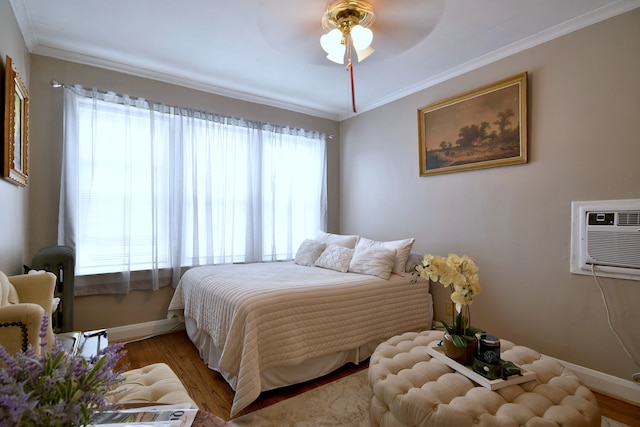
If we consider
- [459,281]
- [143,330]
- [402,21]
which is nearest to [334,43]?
[402,21]

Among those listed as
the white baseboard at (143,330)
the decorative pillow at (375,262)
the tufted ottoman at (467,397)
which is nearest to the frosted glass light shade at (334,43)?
the decorative pillow at (375,262)

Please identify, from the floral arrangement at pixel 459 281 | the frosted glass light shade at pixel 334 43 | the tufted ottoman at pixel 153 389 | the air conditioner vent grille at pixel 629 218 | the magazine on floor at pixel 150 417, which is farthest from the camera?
the air conditioner vent grille at pixel 629 218

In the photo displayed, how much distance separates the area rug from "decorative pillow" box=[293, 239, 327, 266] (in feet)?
4.69

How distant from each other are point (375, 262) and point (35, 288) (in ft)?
7.76

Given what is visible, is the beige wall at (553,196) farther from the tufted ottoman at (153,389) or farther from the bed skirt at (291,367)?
the tufted ottoman at (153,389)

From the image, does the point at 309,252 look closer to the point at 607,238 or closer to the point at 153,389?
the point at 153,389

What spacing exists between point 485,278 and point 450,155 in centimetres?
121

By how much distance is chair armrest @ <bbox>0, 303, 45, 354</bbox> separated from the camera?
43.4 inches

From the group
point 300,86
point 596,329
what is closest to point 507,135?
point 596,329

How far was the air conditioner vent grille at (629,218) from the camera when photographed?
6.53 feet

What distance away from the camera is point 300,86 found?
3469 mm

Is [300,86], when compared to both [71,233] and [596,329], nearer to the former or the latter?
[71,233]

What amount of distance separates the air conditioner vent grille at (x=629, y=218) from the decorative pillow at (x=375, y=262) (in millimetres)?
1602

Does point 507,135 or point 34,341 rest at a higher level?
point 507,135
